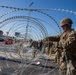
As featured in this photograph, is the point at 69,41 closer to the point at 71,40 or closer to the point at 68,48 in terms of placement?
the point at 71,40

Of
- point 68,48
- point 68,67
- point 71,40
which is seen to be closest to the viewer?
point 71,40

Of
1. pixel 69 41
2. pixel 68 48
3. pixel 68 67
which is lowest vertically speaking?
pixel 68 67

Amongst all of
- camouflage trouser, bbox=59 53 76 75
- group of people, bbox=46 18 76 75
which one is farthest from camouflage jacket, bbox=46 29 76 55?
camouflage trouser, bbox=59 53 76 75

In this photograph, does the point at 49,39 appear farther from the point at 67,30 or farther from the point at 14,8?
the point at 14,8

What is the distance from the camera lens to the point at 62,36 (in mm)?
5508

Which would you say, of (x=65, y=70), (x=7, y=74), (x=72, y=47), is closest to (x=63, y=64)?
(x=65, y=70)

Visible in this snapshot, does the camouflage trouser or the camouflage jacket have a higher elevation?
the camouflage jacket

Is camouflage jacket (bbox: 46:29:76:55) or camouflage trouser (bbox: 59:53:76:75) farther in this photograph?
camouflage trouser (bbox: 59:53:76:75)

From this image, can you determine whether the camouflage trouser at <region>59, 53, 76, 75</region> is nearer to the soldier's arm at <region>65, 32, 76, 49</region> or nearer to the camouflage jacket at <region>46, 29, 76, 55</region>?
the camouflage jacket at <region>46, 29, 76, 55</region>

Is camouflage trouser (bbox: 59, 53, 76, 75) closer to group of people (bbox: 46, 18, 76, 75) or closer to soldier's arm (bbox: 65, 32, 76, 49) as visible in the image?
group of people (bbox: 46, 18, 76, 75)

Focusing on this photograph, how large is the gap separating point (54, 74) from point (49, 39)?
5.56m

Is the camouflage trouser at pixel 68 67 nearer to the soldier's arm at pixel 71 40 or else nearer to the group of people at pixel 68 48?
the group of people at pixel 68 48

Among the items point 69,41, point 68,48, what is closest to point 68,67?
point 68,48

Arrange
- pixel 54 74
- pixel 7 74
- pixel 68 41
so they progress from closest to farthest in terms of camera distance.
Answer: pixel 68 41 < pixel 7 74 < pixel 54 74
